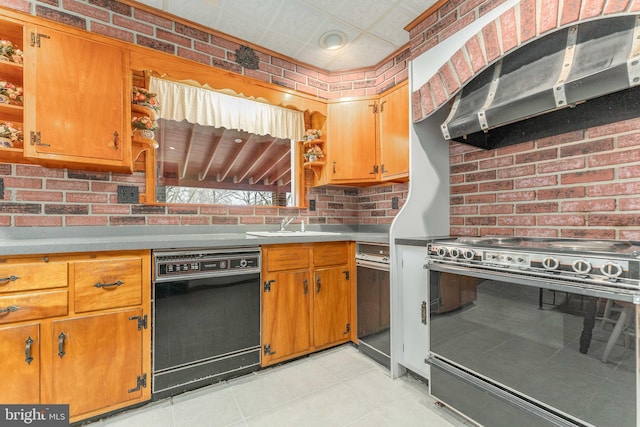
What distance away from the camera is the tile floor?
1.57m

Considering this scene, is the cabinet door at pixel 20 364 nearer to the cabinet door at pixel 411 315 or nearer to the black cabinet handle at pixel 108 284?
the black cabinet handle at pixel 108 284

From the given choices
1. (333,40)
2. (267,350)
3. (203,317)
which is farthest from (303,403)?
(333,40)

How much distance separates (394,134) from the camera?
2598mm

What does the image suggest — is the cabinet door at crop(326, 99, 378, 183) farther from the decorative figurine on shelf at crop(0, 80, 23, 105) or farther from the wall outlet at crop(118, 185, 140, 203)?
the decorative figurine on shelf at crop(0, 80, 23, 105)

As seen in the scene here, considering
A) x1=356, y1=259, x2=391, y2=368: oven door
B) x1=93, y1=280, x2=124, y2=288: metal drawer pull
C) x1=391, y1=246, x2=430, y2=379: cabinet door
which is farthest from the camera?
x1=356, y1=259, x2=391, y2=368: oven door

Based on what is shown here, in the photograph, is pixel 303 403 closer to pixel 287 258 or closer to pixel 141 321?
pixel 287 258

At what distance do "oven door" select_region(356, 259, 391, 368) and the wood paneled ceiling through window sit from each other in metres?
1.23

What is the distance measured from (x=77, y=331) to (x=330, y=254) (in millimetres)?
1637

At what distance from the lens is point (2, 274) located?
1356mm

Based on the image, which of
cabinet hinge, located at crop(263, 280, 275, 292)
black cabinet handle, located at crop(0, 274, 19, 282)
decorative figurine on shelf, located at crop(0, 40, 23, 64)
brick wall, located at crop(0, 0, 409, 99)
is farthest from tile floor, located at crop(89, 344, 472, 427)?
brick wall, located at crop(0, 0, 409, 99)

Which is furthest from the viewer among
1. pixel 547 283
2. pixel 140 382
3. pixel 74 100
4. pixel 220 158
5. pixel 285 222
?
pixel 285 222

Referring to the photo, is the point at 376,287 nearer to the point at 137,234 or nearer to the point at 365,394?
the point at 365,394

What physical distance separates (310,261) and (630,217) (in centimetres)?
186

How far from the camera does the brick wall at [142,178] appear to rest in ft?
6.19
